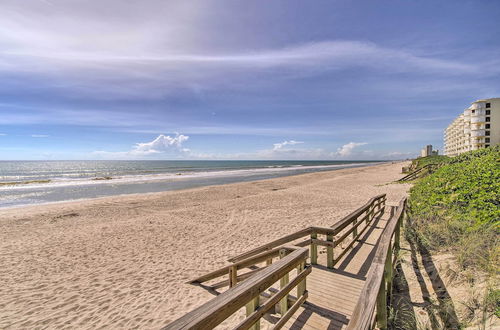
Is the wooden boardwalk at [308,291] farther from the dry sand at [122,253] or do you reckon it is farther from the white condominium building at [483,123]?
the white condominium building at [483,123]

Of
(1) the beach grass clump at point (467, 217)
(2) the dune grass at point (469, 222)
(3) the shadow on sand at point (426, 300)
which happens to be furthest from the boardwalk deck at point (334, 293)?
(1) the beach grass clump at point (467, 217)

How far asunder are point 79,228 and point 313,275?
39.8 ft

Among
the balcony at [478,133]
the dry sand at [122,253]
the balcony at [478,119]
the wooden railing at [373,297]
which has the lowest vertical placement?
the dry sand at [122,253]

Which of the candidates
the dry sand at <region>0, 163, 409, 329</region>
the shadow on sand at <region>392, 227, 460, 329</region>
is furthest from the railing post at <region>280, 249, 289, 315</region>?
the dry sand at <region>0, 163, 409, 329</region>

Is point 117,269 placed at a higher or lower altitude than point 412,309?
lower

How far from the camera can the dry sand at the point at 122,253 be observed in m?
5.31

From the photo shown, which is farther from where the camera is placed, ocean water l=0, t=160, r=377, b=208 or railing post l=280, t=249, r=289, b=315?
ocean water l=0, t=160, r=377, b=208

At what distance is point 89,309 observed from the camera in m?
5.38

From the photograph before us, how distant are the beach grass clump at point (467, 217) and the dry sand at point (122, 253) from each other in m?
4.85

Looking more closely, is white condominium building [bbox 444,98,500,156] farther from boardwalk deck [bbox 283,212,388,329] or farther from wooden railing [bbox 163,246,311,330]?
wooden railing [bbox 163,246,311,330]

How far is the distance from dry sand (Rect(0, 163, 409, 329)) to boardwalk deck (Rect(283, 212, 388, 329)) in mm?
2725

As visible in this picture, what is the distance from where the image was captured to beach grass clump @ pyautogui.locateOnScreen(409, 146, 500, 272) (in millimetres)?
4383

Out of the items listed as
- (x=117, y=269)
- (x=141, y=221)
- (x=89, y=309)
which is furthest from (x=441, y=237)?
(x=141, y=221)

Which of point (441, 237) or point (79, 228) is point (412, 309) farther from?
point (79, 228)
